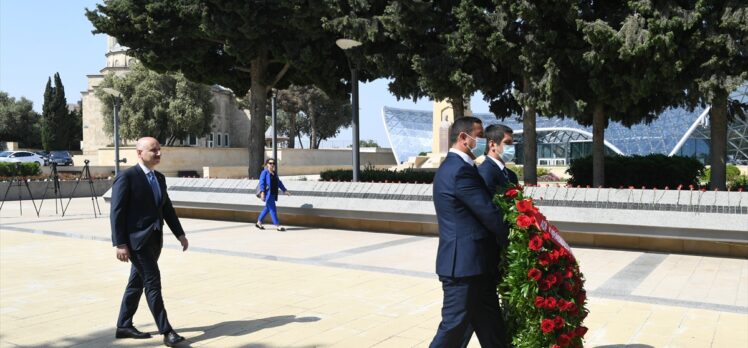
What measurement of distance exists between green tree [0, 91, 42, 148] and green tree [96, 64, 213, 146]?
2283cm

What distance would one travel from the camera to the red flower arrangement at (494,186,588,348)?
3455 millimetres

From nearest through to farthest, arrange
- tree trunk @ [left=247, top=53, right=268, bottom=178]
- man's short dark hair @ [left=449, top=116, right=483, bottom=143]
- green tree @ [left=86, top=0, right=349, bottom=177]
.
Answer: man's short dark hair @ [left=449, top=116, right=483, bottom=143]
green tree @ [left=86, top=0, right=349, bottom=177]
tree trunk @ [left=247, top=53, right=268, bottom=178]

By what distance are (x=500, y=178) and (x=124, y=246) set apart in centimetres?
303

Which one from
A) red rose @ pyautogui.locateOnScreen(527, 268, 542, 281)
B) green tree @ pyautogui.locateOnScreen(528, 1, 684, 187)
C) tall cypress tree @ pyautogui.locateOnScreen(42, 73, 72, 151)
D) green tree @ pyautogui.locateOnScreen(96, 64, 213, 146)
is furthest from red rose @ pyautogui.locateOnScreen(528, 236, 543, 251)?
tall cypress tree @ pyautogui.locateOnScreen(42, 73, 72, 151)

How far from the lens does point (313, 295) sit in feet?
22.3

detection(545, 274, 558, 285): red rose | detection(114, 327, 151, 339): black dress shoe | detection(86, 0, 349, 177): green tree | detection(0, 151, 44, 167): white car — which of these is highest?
detection(86, 0, 349, 177): green tree

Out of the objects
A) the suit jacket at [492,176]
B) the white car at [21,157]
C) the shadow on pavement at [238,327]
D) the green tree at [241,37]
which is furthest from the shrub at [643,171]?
the white car at [21,157]

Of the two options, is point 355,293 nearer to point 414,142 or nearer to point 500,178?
point 500,178

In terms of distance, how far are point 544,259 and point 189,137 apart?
57.8 metres

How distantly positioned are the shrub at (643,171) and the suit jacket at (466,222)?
45.9 feet

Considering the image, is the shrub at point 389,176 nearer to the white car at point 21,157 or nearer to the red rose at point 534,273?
the red rose at point 534,273

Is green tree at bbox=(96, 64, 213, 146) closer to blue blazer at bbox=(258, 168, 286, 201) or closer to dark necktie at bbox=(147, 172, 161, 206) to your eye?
blue blazer at bbox=(258, 168, 286, 201)

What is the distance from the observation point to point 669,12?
13.1m

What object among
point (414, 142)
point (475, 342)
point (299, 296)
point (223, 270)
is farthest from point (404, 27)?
point (414, 142)
